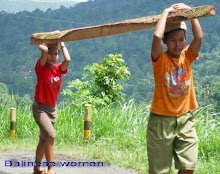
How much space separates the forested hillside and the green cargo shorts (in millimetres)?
32113

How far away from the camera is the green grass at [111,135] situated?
585cm

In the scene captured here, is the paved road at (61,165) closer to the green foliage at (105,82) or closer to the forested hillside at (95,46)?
the green foliage at (105,82)

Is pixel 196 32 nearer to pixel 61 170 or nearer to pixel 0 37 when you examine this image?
pixel 61 170

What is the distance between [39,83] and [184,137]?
2040 millimetres

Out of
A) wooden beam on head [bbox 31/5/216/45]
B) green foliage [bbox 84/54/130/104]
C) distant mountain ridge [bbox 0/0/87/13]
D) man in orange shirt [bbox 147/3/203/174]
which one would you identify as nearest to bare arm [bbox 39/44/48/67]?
→ wooden beam on head [bbox 31/5/216/45]

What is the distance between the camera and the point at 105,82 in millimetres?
9781

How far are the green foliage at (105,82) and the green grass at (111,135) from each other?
43 centimetres

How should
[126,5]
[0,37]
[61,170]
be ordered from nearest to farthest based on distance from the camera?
1. [61,170]
2. [0,37]
3. [126,5]

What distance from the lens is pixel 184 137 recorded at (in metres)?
3.50

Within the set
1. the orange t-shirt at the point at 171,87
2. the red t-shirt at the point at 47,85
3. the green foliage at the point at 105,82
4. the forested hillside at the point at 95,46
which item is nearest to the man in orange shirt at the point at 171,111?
the orange t-shirt at the point at 171,87

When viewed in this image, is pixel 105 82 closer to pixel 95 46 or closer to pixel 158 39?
pixel 158 39

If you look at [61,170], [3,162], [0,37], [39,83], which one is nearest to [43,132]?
[39,83]

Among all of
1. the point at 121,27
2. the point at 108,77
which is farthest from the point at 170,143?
the point at 108,77

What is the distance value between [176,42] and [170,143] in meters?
0.89
